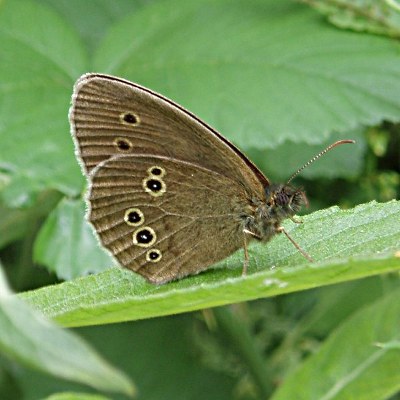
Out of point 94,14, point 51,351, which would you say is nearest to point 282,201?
point 51,351

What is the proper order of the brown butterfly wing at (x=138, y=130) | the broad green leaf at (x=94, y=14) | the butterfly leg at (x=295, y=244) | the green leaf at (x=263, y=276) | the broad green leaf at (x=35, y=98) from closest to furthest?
the green leaf at (x=263, y=276)
the butterfly leg at (x=295, y=244)
the brown butterfly wing at (x=138, y=130)
the broad green leaf at (x=35, y=98)
the broad green leaf at (x=94, y=14)

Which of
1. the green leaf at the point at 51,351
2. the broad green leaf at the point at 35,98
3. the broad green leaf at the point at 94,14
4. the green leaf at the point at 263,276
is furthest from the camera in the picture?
the broad green leaf at the point at 94,14

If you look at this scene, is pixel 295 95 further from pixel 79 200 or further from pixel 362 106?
pixel 79 200

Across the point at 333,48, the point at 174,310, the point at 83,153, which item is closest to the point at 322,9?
the point at 333,48

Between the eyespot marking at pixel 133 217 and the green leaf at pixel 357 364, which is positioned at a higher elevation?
the eyespot marking at pixel 133 217

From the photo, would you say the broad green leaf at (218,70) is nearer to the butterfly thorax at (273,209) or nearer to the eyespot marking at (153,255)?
the butterfly thorax at (273,209)

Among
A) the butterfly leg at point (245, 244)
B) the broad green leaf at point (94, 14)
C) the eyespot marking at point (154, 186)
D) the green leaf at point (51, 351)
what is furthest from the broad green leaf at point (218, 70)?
the green leaf at point (51, 351)
